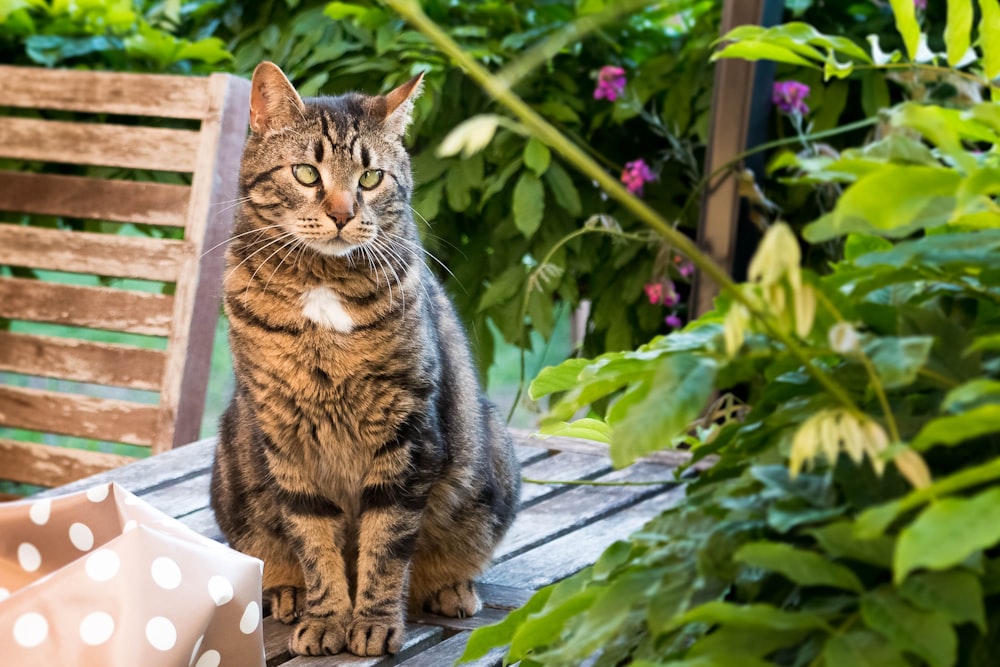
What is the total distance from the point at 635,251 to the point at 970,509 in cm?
208

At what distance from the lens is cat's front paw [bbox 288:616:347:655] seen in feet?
3.83

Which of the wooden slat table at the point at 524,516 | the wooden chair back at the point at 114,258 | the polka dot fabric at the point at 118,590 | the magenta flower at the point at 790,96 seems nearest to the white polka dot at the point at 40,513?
the polka dot fabric at the point at 118,590

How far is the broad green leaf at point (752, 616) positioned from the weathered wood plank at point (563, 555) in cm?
89

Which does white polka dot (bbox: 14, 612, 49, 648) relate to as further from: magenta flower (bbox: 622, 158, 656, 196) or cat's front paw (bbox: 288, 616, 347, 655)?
magenta flower (bbox: 622, 158, 656, 196)

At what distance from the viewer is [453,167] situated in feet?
8.05

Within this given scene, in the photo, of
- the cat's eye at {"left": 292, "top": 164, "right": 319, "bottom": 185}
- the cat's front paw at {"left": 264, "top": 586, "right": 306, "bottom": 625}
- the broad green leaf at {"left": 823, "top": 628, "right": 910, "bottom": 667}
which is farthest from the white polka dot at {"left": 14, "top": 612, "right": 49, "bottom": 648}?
the cat's eye at {"left": 292, "top": 164, "right": 319, "bottom": 185}

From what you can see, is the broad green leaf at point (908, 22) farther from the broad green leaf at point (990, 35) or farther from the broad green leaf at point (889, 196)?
the broad green leaf at point (889, 196)

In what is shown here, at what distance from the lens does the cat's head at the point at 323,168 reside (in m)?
1.36

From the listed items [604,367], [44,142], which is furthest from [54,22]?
[604,367]

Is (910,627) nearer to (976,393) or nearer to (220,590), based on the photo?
(976,393)

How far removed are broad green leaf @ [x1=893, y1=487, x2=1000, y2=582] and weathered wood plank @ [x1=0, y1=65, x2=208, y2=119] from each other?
78.1 inches

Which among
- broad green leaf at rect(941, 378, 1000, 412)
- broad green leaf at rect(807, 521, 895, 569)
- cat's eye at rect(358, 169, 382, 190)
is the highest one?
cat's eye at rect(358, 169, 382, 190)

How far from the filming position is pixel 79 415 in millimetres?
2191

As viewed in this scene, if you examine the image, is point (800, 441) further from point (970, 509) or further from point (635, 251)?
point (635, 251)
